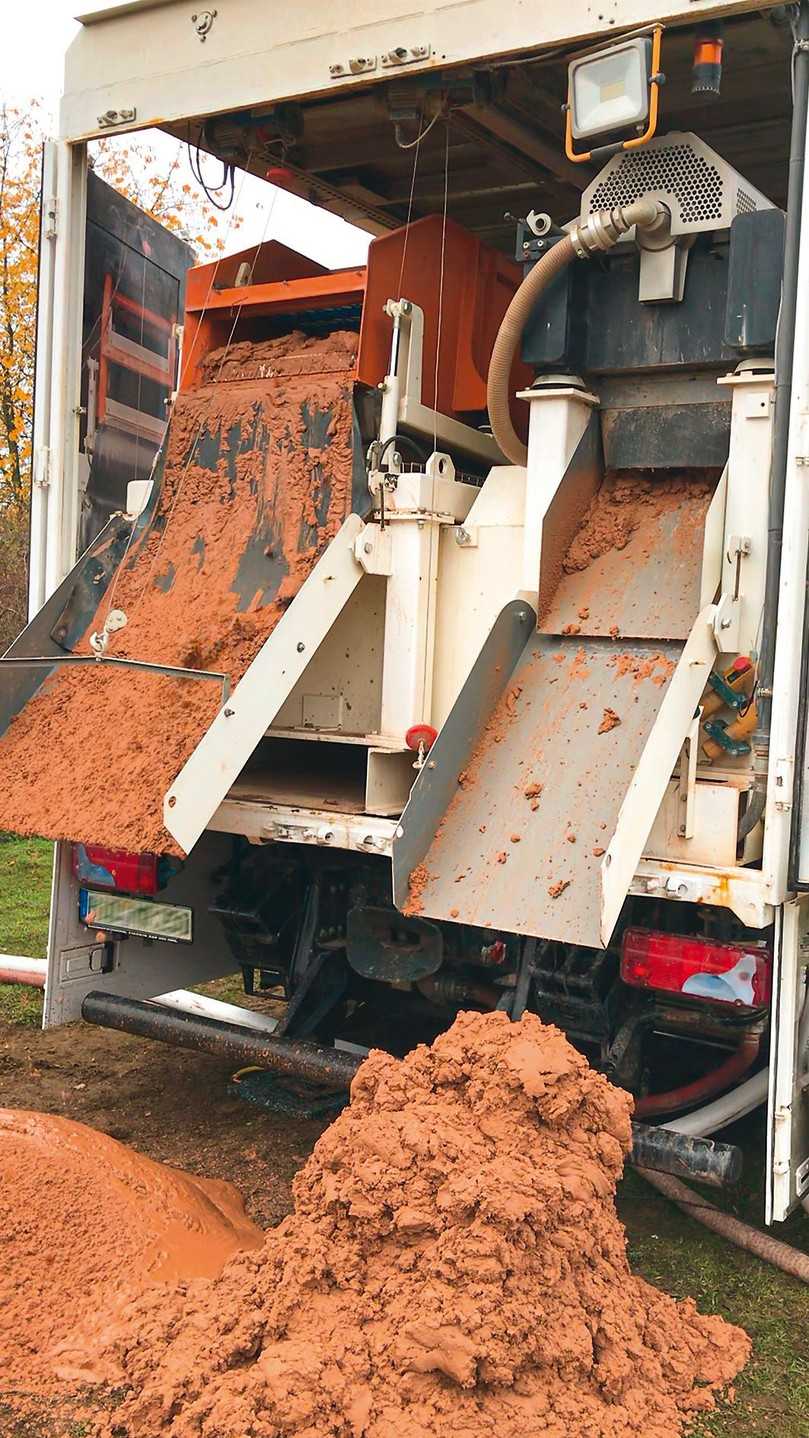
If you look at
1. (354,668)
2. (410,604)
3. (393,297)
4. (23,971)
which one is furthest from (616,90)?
(23,971)

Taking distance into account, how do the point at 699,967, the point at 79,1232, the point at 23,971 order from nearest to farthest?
the point at 79,1232
the point at 699,967
the point at 23,971

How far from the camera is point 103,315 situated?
15.1 ft

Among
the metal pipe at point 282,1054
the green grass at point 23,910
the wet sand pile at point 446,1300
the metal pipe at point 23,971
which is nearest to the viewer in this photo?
the wet sand pile at point 446,1300

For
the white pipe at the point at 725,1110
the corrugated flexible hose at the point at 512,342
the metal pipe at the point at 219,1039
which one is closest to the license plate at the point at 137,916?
the metal pipe at the point at 219,1039

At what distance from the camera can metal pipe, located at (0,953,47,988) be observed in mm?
5449

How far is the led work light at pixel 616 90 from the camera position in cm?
326

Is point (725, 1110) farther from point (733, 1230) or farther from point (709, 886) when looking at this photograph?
point (709, 886)

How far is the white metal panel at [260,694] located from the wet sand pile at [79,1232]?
2.65 feet

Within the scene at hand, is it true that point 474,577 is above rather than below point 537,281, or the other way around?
below

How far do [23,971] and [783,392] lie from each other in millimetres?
3958

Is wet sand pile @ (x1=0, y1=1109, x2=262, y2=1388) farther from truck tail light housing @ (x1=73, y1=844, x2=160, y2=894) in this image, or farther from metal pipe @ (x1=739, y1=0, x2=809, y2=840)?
metal pipe @ (x1=739, y1=0, x2=809, y2=840)

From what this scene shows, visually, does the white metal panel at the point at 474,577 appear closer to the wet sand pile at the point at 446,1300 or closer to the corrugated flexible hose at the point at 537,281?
the corrugated flexible hose at the point at 537,281

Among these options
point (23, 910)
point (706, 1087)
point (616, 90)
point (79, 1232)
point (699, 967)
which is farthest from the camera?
point (23, 910)

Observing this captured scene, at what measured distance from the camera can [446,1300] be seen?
7.76ft
